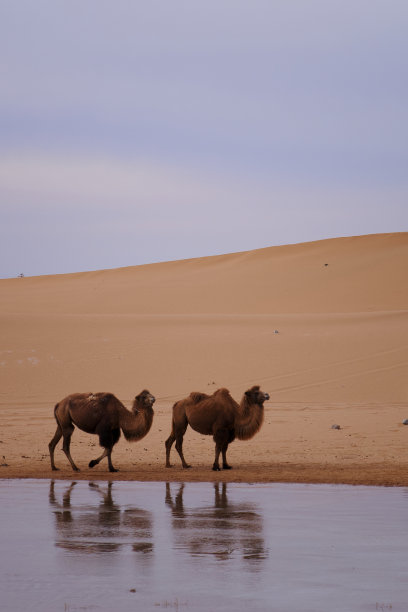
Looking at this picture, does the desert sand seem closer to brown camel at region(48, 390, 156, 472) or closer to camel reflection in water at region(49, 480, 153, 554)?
brown camel at region(48, 390, 156, 472)

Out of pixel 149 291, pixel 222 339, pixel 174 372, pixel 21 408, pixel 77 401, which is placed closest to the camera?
pixel 77 401

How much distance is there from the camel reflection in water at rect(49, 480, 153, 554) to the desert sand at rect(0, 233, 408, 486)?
278 cm

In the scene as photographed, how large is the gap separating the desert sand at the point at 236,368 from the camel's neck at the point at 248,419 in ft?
1.65

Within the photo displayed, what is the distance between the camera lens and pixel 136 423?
14.3 meters

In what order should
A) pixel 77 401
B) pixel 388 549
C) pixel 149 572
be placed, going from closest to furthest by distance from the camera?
pixel 149 572 → pixel 388 549 → pixel 77 401

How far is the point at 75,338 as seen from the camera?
3066 centimetres

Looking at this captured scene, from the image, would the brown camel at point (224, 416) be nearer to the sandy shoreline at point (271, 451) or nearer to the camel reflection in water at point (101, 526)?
the sandy shoreline at point (271, 451)

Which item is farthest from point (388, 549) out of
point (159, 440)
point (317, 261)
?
point (317, 261)

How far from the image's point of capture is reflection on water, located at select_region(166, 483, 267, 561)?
8.05m

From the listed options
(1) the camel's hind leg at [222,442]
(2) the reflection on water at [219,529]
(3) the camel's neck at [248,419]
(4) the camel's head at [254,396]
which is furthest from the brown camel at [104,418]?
(2) the reflection on water at [219,529]

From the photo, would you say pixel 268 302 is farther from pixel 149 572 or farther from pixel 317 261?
pixel 149 572

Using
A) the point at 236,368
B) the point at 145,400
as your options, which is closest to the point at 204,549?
the point at 145,400

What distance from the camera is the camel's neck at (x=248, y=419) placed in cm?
1444

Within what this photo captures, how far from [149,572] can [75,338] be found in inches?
934
